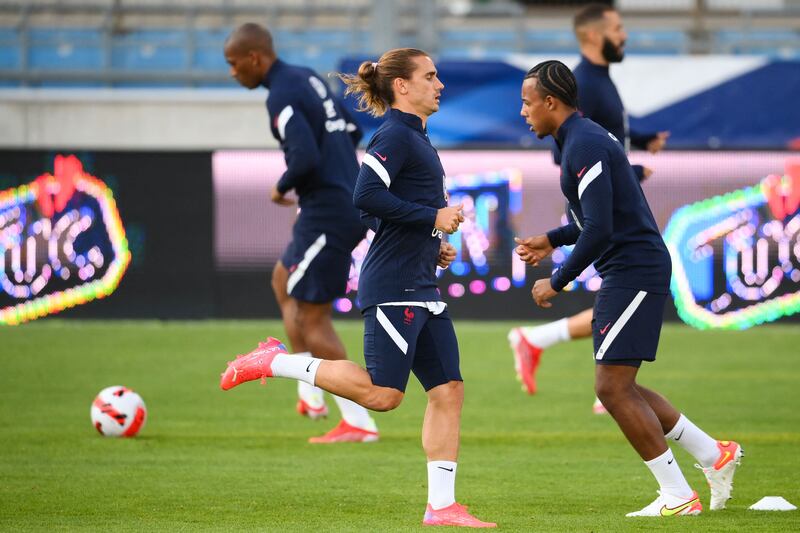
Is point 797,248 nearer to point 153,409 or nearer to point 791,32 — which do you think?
point 791,32

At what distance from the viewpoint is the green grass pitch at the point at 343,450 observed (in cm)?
548

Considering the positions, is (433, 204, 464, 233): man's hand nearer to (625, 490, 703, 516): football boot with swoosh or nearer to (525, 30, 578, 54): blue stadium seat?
(625, 490, 703, 516): football boot with swoosh

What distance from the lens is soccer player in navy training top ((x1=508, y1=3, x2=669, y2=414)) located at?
8203mm

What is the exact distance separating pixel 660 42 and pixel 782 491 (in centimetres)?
1231

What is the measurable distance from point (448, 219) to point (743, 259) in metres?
9.01

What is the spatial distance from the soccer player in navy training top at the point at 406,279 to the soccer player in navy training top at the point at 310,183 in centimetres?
232

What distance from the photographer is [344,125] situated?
26.6ft

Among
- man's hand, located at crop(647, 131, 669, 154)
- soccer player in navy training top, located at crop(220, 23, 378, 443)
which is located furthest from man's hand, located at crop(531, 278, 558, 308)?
man's hand, located at crop(647, 131, 669, 154)

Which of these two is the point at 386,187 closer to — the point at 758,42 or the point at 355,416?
the point at 355,416

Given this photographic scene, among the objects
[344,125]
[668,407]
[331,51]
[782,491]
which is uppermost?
[331,51]

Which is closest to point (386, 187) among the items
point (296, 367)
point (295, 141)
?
point (296, 367)

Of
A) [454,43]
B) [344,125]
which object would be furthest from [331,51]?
[344,125]

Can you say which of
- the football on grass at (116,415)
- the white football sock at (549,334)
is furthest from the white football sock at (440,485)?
the white football sock at (549,334)

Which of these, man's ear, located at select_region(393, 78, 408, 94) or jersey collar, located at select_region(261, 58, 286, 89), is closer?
man's ear, located at select_region(393, 78, 408, 94)
